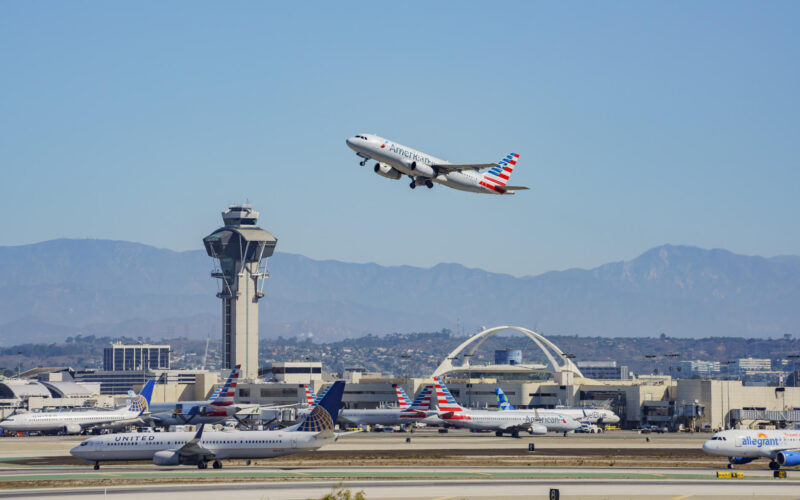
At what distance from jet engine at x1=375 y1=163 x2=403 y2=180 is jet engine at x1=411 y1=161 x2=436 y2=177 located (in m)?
2.37

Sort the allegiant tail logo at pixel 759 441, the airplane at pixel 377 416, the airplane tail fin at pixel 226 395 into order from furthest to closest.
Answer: the airplane at pixel 377 416, the airplane tail fin at pixel 226 395, the allegiant tail logo at pixel 759 441

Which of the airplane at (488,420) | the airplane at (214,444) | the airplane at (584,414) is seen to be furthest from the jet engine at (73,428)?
the airplane at (584,414)

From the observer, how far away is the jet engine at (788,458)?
→ 91.8m

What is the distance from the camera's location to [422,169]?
3824 inches

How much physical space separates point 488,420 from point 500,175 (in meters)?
51.2

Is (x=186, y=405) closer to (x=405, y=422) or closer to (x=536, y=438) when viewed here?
(x=405, y=422)

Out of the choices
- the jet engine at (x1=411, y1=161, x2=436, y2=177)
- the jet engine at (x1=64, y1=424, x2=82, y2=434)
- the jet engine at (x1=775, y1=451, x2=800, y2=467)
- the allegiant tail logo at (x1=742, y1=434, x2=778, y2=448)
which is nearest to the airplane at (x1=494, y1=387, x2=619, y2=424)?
the jet engine at (x1=64, y1=424, x2=82, y2=434)

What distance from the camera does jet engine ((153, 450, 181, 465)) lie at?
93.1m

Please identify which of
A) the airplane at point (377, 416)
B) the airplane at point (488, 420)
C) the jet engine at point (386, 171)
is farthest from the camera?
the airplane at point (377, 416)

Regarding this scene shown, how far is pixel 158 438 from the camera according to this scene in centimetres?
9656

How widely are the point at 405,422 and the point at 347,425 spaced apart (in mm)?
9865

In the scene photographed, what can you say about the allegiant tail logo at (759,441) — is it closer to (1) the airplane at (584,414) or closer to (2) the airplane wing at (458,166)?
(2) the airplane wing at (458,166)

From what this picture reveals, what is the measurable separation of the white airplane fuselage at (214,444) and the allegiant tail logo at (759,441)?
37.3m

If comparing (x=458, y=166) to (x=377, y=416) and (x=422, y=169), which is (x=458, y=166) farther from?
(x=377, y=416)
